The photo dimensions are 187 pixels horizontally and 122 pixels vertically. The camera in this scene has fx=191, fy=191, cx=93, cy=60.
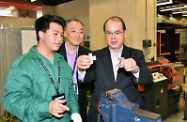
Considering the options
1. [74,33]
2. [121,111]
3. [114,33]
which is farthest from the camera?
[74,33]

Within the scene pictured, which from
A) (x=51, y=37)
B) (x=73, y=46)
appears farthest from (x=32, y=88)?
(x=73, y=46)

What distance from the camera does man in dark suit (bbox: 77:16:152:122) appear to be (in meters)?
1.47

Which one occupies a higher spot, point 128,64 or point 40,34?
point 40,34

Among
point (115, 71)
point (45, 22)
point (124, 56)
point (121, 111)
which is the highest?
point (45, 22)

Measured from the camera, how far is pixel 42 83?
1258 mm

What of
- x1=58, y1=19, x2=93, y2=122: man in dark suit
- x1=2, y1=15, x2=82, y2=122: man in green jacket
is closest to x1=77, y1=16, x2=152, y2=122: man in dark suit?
x1=2, y1=15, x2=82, y2=122: man in green jacket

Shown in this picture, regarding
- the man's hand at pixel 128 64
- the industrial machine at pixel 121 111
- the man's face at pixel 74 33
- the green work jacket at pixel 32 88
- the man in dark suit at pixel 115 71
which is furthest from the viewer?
the man's face at pixel 74 33

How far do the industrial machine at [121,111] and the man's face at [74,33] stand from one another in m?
1.10

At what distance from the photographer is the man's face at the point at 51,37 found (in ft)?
4.48

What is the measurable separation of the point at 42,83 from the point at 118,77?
1.92 ft

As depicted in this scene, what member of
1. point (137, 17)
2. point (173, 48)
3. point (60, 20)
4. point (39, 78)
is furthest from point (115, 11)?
point (39, 78)

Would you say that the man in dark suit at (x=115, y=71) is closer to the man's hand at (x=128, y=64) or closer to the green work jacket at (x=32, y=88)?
the man's hand at (x=128, y=64)

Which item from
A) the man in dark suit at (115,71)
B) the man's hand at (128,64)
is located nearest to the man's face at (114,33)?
the man in dark suit at (115,71)

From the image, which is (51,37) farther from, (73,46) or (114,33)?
(73,46)
